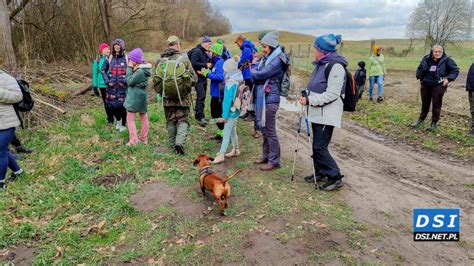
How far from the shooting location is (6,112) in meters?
5.30

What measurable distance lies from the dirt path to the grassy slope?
36cm

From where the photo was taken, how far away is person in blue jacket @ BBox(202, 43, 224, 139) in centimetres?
770

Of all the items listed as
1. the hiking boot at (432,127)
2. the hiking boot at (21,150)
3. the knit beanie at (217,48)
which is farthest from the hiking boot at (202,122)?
the hiking boot at (432,127)

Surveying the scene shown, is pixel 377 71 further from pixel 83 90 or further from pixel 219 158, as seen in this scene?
pixel 83 90

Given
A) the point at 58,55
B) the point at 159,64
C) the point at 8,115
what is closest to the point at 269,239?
the point at 159,64

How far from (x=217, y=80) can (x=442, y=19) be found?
49.3 meters

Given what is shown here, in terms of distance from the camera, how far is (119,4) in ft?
70.4

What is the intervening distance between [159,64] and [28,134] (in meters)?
3.72

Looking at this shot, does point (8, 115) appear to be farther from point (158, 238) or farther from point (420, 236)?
point (420, 236)

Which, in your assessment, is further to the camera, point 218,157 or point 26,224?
point 218,157

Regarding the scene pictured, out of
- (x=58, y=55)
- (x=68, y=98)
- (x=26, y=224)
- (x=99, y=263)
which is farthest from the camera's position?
(x=58, y=55)

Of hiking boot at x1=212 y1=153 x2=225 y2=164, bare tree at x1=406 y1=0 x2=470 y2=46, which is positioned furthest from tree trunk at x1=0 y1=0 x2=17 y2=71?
bare tree at x1=406 y1=0 x2=470 y2=46

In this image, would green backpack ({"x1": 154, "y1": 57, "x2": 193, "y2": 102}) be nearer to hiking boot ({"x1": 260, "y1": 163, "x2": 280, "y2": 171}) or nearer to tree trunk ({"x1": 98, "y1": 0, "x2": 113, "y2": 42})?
hiking boot ({"x1": 260, "y1": 163, "x2": 280, "y2": 171})

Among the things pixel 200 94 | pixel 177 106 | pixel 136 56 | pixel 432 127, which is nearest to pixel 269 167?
pixel 177 106
